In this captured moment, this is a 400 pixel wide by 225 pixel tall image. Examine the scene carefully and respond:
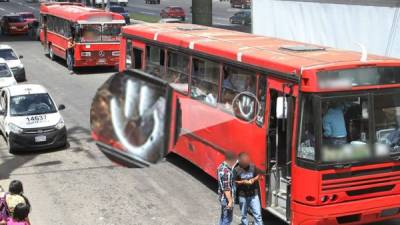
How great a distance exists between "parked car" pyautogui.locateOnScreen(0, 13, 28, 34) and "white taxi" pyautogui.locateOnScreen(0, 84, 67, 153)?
33779 mm

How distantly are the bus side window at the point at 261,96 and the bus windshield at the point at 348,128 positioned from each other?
120cm

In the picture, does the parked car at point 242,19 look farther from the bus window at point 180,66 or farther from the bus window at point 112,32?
the bus window at point 180,66

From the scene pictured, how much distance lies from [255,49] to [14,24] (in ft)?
135

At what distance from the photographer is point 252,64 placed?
9555mm

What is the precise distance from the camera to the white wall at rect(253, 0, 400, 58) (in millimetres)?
14516

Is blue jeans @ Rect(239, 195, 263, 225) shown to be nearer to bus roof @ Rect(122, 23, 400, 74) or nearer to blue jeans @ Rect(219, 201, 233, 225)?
blue jeans @ Rect(219, 201, 233, 225)

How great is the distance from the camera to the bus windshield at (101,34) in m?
27.1

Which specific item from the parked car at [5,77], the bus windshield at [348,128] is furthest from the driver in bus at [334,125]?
the parked car at [5,77]

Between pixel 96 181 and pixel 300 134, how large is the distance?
5579 mm

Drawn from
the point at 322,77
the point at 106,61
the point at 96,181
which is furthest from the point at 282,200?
the point at 106,61

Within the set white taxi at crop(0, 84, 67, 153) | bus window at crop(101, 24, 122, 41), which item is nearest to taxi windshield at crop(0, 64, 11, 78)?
bus window at crop(101, 24, 122, 41)

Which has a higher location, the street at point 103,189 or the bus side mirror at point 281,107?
the bus side mirror at point 281,107

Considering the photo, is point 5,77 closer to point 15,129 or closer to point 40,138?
point 15,129

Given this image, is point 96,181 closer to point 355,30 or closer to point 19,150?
point 19,150
